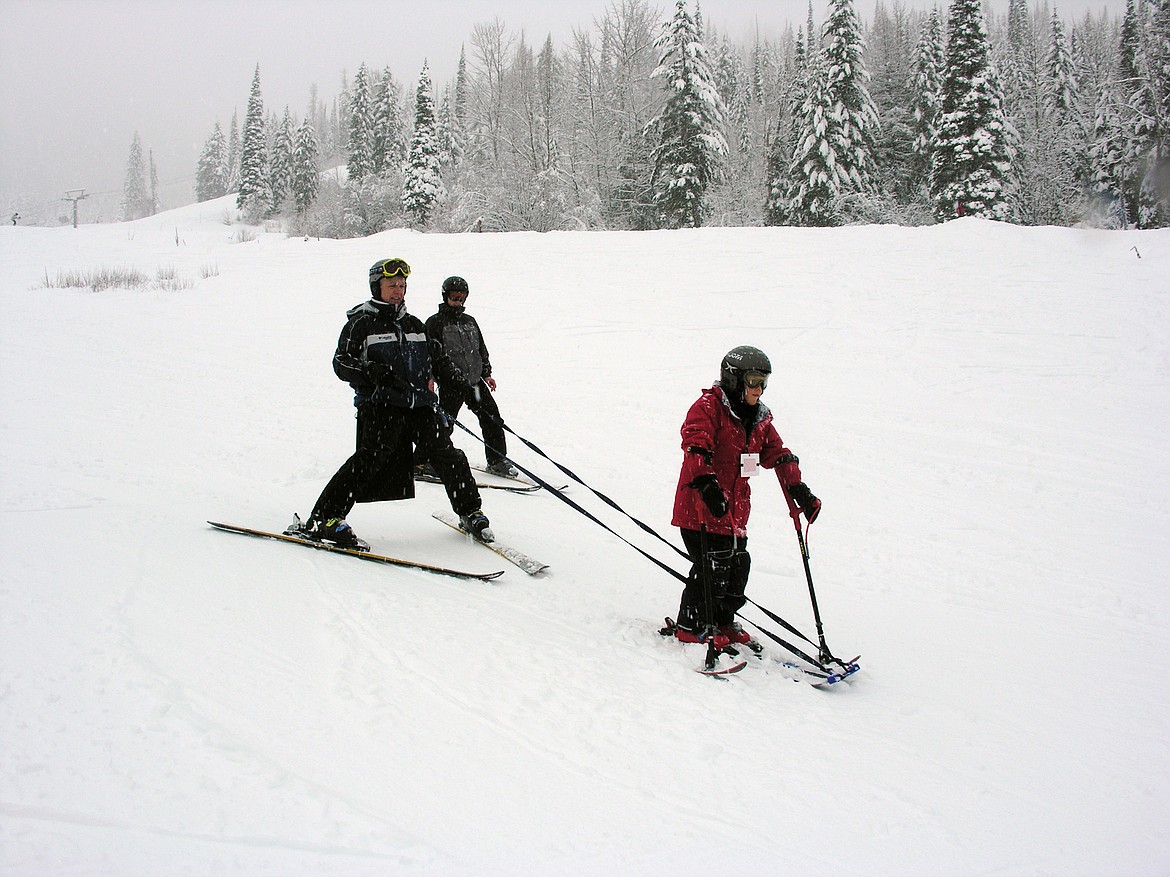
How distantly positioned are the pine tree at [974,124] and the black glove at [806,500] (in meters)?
31.8

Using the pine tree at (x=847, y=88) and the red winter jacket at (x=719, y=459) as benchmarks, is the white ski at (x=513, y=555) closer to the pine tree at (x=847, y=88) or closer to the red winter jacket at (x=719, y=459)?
the red winter jacket at (x=719, y=459)

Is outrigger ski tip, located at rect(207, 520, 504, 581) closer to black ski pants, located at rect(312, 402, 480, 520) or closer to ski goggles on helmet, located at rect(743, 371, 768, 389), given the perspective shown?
black ski pants, located at rect(312, 402, 480, 520)

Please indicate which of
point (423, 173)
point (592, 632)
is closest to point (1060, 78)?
point (423, 173)

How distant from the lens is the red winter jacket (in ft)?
13.2

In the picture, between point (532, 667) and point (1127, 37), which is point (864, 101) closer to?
point (1127, 37)

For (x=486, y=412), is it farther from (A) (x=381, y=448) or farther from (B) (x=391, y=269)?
(B) (x=391, y=269)

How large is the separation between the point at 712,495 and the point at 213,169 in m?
102

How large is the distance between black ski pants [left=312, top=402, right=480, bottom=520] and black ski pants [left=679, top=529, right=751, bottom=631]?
2148 mm

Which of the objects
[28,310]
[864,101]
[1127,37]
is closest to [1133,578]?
[28,310]

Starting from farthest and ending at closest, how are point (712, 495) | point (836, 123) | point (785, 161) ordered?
point (785, 161) → point (836, 123) → point (712, 495)

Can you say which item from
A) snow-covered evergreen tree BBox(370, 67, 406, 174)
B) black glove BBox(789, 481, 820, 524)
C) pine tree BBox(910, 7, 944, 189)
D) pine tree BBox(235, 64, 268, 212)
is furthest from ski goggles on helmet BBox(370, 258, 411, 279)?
pine tree BBox(235, 64, 268, 212)

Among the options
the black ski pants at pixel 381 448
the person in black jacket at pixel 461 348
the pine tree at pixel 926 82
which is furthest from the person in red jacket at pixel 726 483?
the pine tree at pixel 926 82

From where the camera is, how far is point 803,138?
34.1 metres

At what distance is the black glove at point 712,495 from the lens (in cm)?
376
